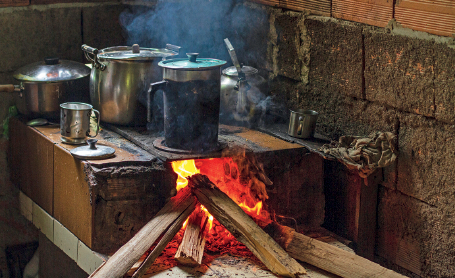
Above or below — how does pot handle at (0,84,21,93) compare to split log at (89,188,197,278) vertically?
above

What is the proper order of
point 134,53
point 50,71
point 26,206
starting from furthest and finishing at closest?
point 26,206
point 50,71
point 134,53

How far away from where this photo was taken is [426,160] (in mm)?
3336

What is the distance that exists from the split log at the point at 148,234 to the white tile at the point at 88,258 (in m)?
0.29

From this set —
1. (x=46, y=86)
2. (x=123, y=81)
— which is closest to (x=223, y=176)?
(x=123, y=81)

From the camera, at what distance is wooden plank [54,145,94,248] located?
348cm

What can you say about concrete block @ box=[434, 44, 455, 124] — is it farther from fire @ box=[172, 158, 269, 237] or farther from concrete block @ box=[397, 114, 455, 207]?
fire @ box=[172, 158, 269, 237]

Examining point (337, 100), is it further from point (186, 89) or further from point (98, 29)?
point (98, 29)

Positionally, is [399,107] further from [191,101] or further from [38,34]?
[38,34]

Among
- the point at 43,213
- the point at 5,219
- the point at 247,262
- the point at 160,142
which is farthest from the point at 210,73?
the point at 5,219

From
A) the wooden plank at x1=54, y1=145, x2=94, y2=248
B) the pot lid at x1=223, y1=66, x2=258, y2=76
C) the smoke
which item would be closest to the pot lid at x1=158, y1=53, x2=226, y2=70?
the pot lid at x1=223, y1=66, x2=258, y2=76

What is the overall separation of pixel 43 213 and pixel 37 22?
1568 millimetres

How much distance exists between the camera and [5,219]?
4848 mm

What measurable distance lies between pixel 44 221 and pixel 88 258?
0.78 meters

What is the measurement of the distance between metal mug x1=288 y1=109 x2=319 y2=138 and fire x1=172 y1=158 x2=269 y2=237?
0.52 m
